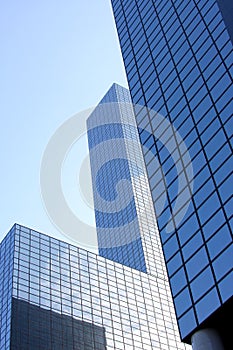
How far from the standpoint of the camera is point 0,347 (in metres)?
80.0

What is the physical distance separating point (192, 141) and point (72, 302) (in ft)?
174

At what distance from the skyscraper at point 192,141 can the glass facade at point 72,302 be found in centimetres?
3986

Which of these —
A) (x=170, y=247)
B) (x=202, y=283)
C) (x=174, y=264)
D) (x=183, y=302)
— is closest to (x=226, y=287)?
(x=202, y=283)

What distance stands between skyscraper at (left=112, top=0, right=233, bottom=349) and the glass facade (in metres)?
39.9

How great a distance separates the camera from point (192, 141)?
43.2m

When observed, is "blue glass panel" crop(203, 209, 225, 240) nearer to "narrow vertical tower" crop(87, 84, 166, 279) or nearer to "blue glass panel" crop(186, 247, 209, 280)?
"blue glass panel" crop(186, 247, 209, 280)

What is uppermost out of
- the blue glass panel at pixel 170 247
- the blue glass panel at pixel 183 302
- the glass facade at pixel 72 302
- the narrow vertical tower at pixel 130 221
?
the narrow vertical tower at pixel 130 221

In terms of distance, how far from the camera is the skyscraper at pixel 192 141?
35.8 meters

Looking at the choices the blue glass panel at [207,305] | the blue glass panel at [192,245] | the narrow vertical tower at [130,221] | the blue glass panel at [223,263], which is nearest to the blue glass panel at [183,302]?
the blue glass panel at [207,305]

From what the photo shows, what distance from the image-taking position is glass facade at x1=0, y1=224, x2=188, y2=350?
83250 millimetres

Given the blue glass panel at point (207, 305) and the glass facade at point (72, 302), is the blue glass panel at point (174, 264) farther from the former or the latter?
the glass facade at point (72, 302)

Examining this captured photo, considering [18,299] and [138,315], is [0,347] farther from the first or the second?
[138,315]

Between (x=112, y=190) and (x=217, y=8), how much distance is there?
492 ft

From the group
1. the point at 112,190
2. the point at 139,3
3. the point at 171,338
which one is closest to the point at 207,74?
the point at 139,3
